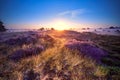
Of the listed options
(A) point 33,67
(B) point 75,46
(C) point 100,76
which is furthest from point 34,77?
(B) point 75,46

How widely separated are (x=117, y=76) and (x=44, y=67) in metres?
4.19

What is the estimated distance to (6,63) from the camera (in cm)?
860

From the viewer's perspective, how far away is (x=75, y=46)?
13289 mm

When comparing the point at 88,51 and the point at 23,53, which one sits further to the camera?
the point at 88,51

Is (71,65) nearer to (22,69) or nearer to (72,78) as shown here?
(72,78)

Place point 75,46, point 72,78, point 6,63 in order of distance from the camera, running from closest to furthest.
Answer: point 72,78
point 6,63
point 75,46

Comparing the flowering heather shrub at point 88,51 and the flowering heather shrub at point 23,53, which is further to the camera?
the flowering heather shrub at point 88,51

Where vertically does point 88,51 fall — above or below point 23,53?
below

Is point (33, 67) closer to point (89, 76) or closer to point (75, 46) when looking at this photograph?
point (89, 76)

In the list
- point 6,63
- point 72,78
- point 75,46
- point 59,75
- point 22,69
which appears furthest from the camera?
point 75,46

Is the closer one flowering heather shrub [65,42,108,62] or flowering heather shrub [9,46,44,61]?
flowering heather shrub [9,46,44,61]

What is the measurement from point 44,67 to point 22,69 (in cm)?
126

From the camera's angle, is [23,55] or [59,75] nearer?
[59,75]

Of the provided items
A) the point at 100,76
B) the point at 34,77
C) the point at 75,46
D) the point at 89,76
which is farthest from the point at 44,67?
the point at 75,46
